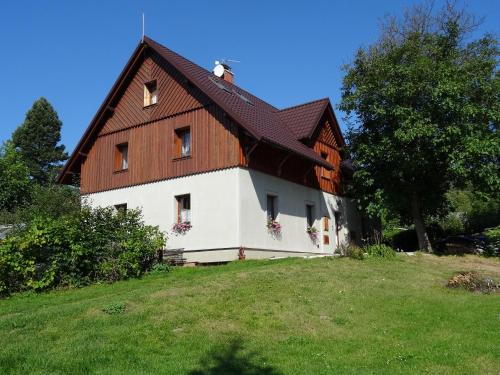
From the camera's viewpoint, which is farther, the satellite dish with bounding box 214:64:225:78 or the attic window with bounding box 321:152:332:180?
the satellite dish with bounding box 214:64:225:78

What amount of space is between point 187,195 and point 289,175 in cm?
449

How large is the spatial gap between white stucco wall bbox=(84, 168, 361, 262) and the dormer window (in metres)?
3.80

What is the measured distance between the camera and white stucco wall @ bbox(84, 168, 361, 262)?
19.6 metres

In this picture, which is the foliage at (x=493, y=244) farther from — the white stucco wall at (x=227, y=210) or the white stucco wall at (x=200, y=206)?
the white stucco wall at (x=200, y=206)

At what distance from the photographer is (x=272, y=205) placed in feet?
71.1

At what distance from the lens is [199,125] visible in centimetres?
2123

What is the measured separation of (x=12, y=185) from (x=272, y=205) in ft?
102

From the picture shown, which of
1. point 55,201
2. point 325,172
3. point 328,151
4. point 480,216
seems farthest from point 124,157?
point 480,216

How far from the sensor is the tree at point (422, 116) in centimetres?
2091

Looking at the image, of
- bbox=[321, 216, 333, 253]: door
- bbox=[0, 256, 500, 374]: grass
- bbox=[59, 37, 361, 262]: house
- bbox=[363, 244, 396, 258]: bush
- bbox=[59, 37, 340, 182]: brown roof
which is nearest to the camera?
bbox=[0, 256, 500, 374]: grass

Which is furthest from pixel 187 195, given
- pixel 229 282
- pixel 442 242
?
pixel 442 242

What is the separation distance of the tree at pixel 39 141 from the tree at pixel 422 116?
44.7 m

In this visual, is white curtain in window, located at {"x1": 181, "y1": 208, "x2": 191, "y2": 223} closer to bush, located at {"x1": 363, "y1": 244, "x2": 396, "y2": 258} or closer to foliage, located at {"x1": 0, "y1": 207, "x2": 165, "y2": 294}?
foliage, located at {"x1": 0, "y1": 207, "x2": 165, "y2": 294}

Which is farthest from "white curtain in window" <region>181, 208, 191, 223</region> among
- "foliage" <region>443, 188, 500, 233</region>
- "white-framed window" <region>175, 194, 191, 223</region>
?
"foliage" <region>443, 188, 500, 233</region>
